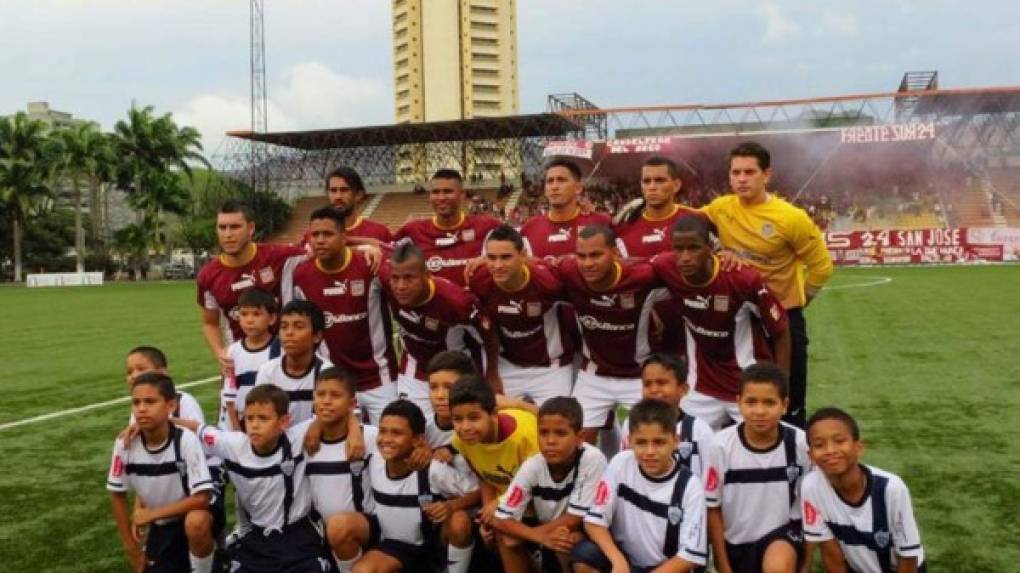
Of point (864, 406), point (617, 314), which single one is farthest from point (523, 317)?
point (864, 406)

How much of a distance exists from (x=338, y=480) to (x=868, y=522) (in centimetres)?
230

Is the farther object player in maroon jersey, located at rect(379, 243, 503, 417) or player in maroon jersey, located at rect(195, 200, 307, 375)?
player in maroon jersey, located at rect(195, 200, 307, 375)

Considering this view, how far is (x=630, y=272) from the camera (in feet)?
15.7

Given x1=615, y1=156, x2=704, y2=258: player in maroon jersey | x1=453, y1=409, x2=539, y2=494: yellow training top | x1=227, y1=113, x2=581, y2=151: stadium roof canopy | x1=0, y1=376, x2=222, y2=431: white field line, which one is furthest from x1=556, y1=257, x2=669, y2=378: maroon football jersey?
x1=227, y1=113, x2=581, y2=151: stadium roof canopy

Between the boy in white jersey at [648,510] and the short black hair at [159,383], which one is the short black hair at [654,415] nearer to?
the boy in white jersey at [648,510]

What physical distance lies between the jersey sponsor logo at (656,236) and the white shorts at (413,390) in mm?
1533

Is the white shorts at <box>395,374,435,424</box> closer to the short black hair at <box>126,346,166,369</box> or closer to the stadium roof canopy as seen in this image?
the short black hair at <box>126,346,166,369</box>

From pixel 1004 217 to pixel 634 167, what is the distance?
46.5 ft

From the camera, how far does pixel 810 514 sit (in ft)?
12.1

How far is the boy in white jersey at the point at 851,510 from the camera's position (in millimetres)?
3527

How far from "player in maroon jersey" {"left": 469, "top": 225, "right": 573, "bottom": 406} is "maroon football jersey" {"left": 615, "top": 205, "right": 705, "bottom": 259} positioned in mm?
614

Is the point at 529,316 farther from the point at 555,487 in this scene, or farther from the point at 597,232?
the point at 555,487

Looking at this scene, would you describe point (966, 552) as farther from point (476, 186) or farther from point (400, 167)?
point (400, 167)

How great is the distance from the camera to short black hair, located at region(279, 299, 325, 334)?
473 centimetres
